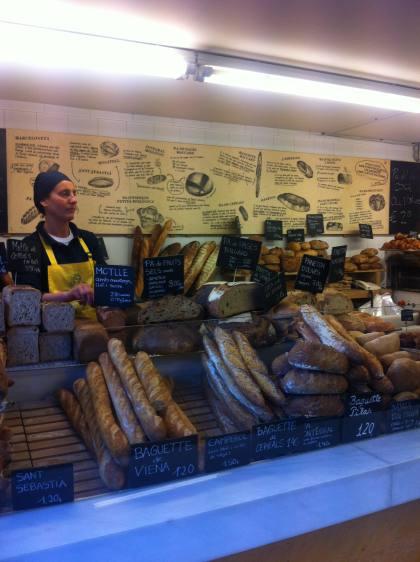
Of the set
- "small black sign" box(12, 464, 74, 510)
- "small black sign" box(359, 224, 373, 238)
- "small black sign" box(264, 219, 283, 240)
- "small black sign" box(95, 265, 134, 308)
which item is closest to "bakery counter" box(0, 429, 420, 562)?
"small black sign" box(12, 464, 74, 510)

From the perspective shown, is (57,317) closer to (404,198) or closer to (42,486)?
(42,486)

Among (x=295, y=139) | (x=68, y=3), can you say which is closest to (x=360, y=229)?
(x=295, y=139)

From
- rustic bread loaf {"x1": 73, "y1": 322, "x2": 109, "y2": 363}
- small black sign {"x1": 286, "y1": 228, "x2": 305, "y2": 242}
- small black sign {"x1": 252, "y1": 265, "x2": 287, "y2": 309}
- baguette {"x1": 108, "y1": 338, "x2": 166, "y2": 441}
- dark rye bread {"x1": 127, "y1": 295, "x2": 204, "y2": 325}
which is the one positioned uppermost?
small black sign {"x1": 286, "y1": 228, "x2": 305, "y2": 242}

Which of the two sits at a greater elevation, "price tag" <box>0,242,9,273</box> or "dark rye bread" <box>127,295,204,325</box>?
"price tag" <box>0,242,9,273</box>

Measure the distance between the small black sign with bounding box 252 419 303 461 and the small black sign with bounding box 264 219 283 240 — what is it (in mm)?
4295

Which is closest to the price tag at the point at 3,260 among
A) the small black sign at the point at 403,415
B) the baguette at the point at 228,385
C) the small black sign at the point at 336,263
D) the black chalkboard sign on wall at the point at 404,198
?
the baguette at the point at 228,385

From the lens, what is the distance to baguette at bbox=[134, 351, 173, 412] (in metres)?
1.46

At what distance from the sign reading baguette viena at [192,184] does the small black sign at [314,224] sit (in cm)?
7

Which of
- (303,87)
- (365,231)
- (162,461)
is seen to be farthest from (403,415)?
(365,231)

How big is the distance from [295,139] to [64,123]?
2.70 metres

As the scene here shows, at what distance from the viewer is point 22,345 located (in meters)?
1.80

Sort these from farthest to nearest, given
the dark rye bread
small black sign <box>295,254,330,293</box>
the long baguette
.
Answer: small black sign <box>295,254,330,293</box> → the dark rye bread → the long baguette

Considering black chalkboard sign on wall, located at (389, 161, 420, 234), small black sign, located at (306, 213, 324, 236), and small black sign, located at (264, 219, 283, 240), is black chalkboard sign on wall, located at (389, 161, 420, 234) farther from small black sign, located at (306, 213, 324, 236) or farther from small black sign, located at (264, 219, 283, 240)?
small black sign, located at (264, 219, 283, 240)

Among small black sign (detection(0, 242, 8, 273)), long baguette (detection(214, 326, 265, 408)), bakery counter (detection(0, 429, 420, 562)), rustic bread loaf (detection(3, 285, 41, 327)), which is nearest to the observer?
bakery counter (detection(0, 429, 420, 562))
